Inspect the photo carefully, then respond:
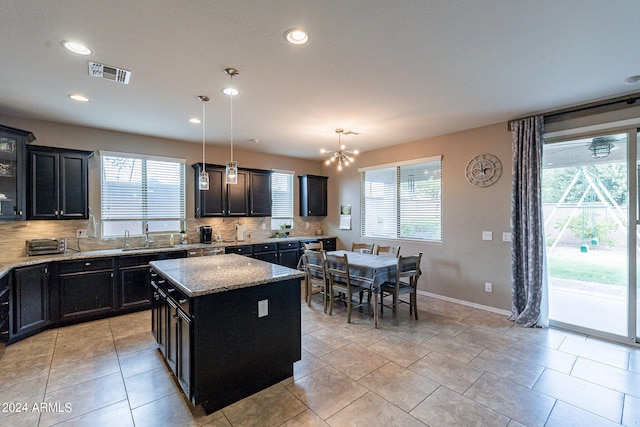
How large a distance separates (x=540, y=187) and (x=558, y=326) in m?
1.84

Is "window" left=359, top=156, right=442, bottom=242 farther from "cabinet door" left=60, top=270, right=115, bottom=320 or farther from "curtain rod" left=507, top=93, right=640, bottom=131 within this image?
"cabinet door" left=60, top=270, right=115, bottom=320

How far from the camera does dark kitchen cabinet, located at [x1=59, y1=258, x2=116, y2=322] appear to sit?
12.4 feet

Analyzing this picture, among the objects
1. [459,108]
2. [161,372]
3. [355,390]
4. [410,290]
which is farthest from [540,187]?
[161,372]

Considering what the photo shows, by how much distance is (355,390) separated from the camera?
8.01 feet

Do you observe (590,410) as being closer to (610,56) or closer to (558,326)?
(558,326)

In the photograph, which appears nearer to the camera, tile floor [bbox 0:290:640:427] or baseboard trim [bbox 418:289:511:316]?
tile floor [bbox 0:290:640:427]

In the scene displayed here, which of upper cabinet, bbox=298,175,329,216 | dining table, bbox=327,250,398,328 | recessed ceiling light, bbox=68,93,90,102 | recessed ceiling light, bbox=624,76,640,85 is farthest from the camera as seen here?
upper cabinet, bbox=298,175,329,216

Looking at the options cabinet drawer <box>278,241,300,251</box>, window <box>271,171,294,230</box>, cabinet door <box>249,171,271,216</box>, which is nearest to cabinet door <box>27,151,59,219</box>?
cabinet door <box>249,171,271,216</box>

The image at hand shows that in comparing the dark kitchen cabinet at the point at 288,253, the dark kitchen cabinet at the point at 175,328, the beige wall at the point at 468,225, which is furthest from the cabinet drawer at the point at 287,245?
the dark kitchen cabinet at the point at 175,328

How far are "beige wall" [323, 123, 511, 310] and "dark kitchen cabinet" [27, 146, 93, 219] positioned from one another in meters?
4.58

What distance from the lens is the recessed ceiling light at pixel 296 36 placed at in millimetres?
2113

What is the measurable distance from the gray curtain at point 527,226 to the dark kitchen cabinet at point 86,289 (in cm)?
564

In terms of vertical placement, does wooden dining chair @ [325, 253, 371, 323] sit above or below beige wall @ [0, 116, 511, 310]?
below

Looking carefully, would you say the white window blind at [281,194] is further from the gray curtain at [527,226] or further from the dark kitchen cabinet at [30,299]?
the gray curtain at [527,226]
